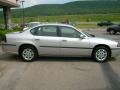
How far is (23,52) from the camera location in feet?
37.7

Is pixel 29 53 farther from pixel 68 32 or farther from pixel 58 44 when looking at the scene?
pixel 68 32

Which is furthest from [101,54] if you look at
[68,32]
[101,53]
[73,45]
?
[68,32]

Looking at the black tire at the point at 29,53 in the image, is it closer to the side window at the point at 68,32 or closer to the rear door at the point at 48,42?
the rear door at the point at 48,42

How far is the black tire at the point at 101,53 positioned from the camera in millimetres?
11461

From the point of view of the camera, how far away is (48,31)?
38.0 feet

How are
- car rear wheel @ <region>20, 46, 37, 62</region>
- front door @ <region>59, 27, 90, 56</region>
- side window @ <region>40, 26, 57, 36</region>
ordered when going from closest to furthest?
front door @ <region>59, 27, 90, 56</region> → car rear wheel @ <region>20, 46, 37, 62</region> → side window @ <region>40, 26, 57, 36</region>

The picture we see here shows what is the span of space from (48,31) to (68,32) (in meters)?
0.80

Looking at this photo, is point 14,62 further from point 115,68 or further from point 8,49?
point 115,68

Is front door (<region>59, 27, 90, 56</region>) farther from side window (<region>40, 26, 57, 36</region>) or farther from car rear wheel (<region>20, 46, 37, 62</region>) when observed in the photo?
car rear wheel (<region>20, 46, 37, 62</region>)

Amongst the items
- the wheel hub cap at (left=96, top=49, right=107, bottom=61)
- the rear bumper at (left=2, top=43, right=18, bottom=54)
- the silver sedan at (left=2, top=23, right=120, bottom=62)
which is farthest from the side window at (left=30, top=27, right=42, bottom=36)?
the wheel hub cap at (left=96, top=49, right=107, bottom=61)

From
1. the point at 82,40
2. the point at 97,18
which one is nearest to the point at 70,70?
the point at 82,40

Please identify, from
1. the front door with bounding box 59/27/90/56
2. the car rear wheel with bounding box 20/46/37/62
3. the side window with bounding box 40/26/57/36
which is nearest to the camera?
the front door with bounding box 59/27/90/56

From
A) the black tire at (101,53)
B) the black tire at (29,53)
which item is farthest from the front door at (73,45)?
the black tire at (29,53)

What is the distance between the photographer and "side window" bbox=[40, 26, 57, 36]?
11539 mm
